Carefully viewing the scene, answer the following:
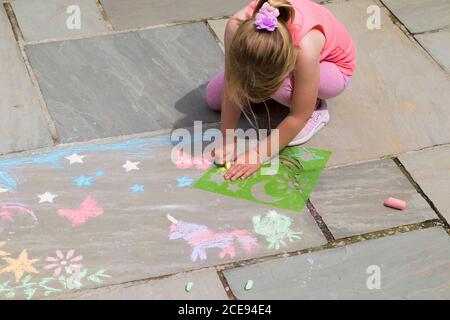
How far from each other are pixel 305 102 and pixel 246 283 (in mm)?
707

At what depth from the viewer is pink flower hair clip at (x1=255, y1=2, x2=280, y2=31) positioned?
2186mm

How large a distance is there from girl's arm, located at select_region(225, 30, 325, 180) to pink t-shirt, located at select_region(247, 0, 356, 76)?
3 centimetres

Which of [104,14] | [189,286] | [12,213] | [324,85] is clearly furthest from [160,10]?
[189,286]

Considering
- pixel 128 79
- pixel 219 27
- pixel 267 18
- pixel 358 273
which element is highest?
pixel 267 18

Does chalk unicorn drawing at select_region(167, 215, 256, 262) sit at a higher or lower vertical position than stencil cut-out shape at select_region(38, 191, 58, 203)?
lower

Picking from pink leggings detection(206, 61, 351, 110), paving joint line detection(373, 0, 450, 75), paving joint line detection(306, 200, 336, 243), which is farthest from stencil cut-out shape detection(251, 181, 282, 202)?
paving joint line detection(373, 0, 450, 75)

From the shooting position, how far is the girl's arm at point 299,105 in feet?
7.96

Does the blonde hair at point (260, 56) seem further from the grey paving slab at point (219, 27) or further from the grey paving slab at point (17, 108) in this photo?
the grey paving slab at point (219, 27)

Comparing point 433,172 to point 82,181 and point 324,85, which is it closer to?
point 324,85

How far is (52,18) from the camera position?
3.35 m

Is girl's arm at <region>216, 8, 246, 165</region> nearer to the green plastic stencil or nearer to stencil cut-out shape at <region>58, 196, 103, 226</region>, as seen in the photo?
the green plastic stencil

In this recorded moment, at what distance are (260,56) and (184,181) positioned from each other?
58 cm

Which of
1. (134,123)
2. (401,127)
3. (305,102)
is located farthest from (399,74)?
(134,123)
